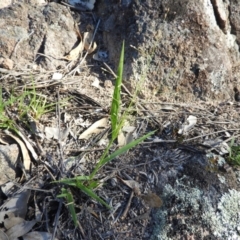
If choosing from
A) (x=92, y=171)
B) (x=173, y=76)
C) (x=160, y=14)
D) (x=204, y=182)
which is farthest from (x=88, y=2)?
(x=204, y=182)

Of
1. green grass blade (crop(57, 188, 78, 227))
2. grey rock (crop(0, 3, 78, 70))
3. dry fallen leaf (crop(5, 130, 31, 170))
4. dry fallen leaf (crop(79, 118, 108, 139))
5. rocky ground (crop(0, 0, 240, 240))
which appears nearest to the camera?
green grass blade (crop(57, 188, 78, 227))

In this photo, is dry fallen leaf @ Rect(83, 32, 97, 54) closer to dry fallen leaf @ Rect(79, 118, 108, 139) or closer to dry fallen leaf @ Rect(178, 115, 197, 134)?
dry fallen leaf @ Rect(79, 118, 108, 139)

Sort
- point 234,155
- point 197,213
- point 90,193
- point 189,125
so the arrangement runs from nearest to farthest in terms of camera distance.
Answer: point 90,193, point 197,213, point 234,155, point 189,125

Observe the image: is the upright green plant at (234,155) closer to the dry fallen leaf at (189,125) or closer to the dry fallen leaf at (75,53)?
the dry fallen leaf at (189,125)

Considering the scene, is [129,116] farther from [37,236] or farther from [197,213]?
[37,236]

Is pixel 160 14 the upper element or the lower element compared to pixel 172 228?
upper

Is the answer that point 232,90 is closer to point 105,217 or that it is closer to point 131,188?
point 131,188

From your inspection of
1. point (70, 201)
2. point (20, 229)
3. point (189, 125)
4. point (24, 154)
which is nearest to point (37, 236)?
point (20, 229)

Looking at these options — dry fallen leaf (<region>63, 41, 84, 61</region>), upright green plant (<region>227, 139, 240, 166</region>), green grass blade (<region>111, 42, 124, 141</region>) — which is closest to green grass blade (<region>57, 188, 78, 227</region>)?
green grass blade (<region>111, 42, 124, 141</region>)

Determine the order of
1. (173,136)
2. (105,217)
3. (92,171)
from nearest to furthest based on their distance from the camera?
(105,217) → (92,171) → (173,136)
